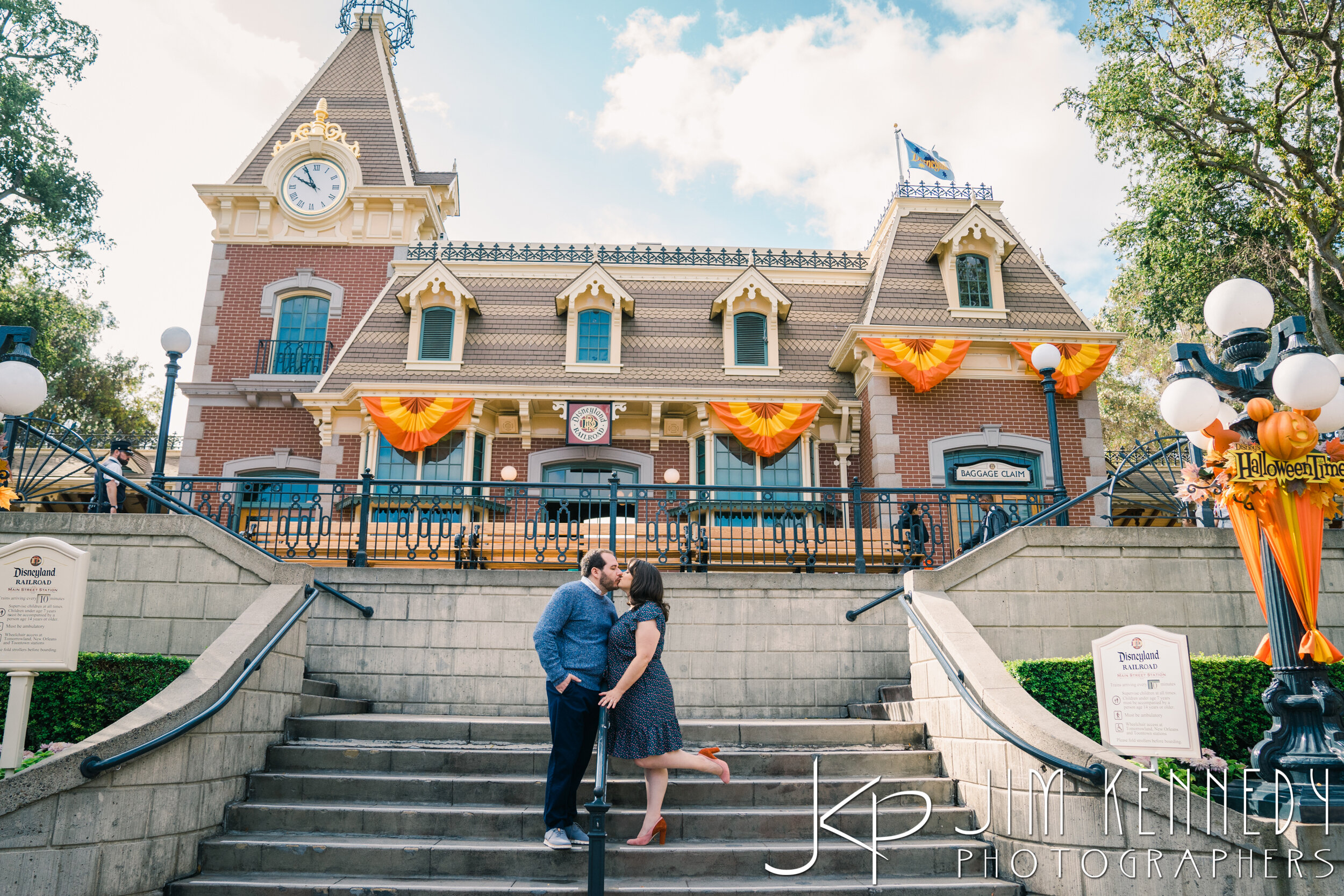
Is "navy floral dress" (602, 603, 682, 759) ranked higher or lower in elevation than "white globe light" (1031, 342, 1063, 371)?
lower

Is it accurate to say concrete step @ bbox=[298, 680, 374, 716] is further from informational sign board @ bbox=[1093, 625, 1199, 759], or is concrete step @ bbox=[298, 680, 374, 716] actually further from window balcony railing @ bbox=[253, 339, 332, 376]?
window balcony railing @ bbox=[253, 339, 332, 376]

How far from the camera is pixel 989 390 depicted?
53.9 feet

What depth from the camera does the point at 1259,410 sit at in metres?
6.27

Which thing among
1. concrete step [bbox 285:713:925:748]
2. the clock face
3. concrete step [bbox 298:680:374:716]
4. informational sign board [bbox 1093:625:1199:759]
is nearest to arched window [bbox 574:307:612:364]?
the clock face

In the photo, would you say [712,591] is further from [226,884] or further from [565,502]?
[226,884]

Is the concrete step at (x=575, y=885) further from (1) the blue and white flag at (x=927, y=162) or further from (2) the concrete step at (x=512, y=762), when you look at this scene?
(1) the blue and white flag at (x=927, y=162)

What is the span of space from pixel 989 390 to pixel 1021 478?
1850mm

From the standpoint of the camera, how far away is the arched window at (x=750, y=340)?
1762cm

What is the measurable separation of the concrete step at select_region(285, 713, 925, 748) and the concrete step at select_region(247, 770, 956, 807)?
2.98 ft

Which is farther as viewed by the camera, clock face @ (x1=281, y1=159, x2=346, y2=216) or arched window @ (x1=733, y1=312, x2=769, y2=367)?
clock face @ (x1=281, y1=159, x2=346, y2=216)

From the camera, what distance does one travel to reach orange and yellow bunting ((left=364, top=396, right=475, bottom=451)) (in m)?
15.8

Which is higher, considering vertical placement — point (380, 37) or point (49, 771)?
point (380, 37)

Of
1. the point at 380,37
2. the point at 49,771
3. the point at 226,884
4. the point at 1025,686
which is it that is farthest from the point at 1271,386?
the point at 380,37

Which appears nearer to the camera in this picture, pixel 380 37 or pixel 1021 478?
pixel 1021 478
